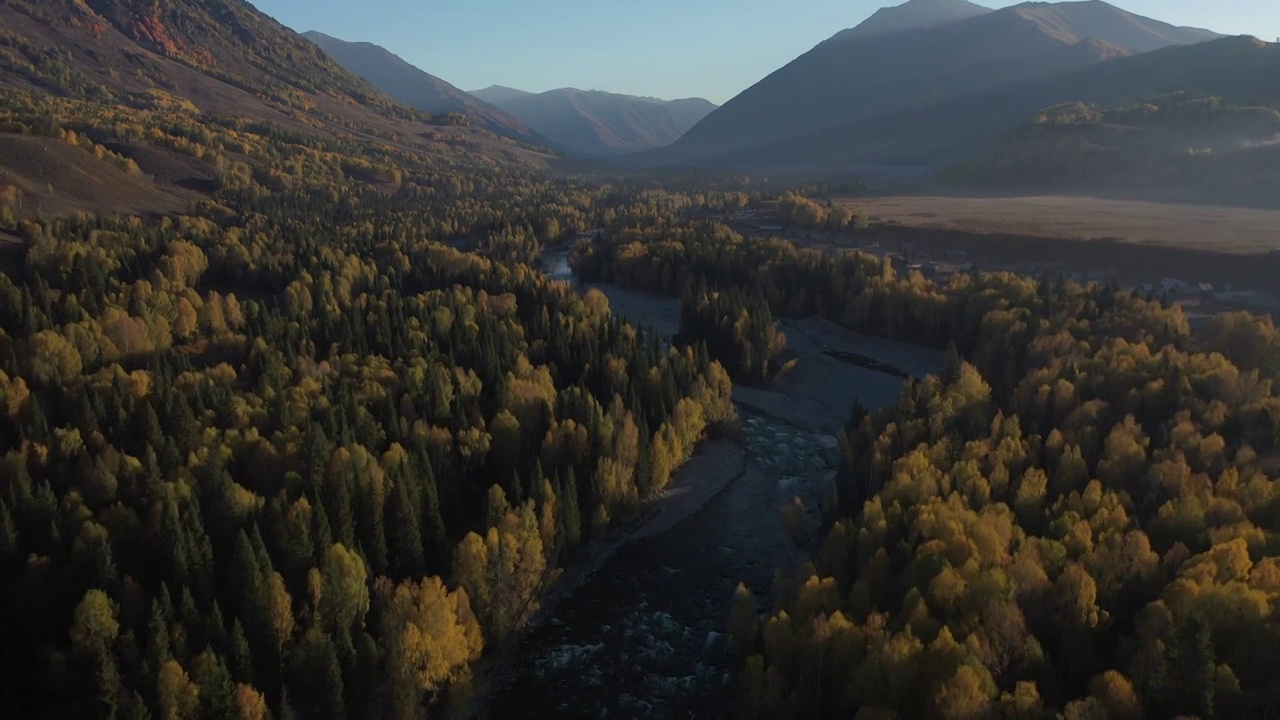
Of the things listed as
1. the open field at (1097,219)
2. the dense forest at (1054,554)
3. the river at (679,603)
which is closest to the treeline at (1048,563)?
the dense forest at (1054,554)

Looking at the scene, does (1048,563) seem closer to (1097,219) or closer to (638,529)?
(638,529)

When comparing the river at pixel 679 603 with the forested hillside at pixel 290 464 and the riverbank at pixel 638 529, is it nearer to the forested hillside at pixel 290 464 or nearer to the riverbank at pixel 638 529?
the riverbank at pixel 638 529

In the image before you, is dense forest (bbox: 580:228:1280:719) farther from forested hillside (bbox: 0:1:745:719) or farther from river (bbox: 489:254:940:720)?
forested hillside (bbox: 0:1:745:719)

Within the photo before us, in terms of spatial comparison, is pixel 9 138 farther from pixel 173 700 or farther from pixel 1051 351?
pixel 1051 351

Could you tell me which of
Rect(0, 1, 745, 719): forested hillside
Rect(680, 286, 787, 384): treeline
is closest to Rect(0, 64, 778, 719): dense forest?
Rect(0, 1, 745, 719): forested hillside

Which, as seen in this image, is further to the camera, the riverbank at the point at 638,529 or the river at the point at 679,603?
the riverbank at the point at 638,529
